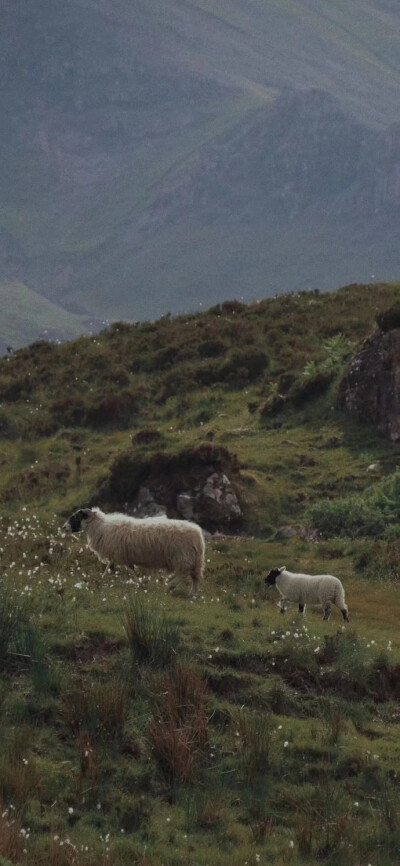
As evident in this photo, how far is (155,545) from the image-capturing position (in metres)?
22.5

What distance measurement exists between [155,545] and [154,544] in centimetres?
2

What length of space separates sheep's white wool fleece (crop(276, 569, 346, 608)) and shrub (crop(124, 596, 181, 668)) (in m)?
4.99

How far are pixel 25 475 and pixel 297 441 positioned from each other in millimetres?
7555

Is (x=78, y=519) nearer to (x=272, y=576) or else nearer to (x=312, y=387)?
(x=272, y=576)

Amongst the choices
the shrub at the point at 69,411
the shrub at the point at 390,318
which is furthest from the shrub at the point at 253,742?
the shrub at the point at 69,411

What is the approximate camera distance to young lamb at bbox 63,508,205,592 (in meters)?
22.2

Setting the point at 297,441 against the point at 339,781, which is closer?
the point at 339,781

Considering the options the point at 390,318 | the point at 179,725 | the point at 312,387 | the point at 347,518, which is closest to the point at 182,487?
the point at 347,518

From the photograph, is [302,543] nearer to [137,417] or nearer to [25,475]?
[25,475]

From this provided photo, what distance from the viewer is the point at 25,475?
3850 cm

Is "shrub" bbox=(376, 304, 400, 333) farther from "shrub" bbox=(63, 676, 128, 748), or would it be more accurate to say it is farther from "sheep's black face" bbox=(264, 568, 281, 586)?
"shrub" bbox=(63, 676, 128, 748)

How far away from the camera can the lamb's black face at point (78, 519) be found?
2392 centimetres

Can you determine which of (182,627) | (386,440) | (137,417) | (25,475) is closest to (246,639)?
(182,627)

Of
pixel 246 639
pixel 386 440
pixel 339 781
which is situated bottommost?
pixel 339 781
